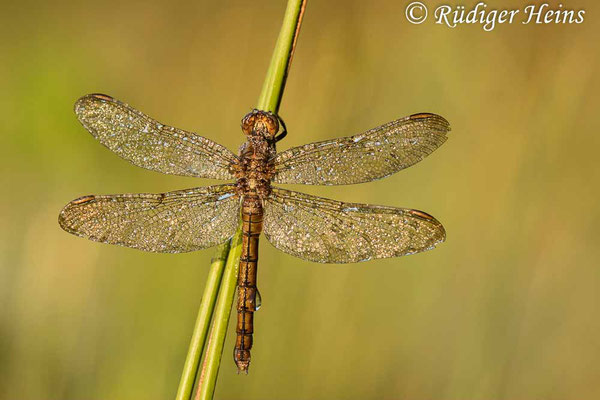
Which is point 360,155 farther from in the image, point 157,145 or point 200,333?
point 200,333

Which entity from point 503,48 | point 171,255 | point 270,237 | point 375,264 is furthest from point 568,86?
point 171,255

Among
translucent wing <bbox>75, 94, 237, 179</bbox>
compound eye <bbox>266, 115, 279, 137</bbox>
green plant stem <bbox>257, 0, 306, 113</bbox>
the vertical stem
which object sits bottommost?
the vertical stem

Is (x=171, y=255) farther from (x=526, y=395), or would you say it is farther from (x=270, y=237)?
(x=526, y=395)

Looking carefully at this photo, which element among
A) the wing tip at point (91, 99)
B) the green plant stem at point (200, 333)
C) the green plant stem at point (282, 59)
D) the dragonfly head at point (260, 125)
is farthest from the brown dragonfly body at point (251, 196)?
the wing tip at point (91, 99)

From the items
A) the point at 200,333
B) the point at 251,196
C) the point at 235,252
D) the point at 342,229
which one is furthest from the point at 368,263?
the point at 200,333

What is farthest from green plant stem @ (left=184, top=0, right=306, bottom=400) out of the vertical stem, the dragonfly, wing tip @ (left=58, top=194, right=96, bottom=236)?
wing tip @ (left=58, top=194, right=96, bottom=236)

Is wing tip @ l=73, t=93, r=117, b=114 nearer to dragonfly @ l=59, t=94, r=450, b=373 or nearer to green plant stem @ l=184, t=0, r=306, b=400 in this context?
dragonfly @ l=59, t=94, r=450, b=373

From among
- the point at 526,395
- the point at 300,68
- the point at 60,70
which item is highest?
the point at 300,68
